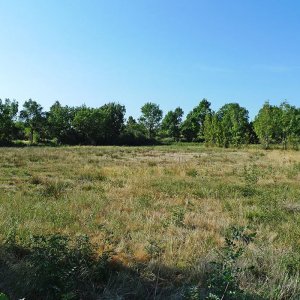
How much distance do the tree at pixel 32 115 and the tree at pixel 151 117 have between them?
30348 millimetres

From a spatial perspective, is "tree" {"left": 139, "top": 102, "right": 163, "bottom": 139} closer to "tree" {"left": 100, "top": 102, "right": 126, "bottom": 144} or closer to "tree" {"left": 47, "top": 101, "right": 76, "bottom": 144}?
"tree" {"left": 100, "top": 102, "right": 126, "bottom": 144}

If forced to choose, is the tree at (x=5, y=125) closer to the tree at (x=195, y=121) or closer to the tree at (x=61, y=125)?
the tree at (x=61, y=125)

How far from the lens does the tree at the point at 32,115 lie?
7188 centimetres

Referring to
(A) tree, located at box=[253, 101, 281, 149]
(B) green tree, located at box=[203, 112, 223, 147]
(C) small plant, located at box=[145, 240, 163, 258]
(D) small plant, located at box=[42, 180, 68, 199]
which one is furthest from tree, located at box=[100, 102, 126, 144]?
(C) small plant, located at box=[145, 240, 163, 258]

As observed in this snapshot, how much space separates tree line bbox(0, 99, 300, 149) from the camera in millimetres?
52969

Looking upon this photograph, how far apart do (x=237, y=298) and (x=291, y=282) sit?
2.83 feet

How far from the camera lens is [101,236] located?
20.5 feet

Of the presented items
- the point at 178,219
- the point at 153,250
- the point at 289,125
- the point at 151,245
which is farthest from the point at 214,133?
the point at 153,250

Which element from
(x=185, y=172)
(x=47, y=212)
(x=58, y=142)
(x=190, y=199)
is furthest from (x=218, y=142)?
(x=47, y=212)

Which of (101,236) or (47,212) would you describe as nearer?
(101,236)

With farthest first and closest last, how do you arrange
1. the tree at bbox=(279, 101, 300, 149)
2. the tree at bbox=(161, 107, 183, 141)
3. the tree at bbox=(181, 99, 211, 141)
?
the tree at bbox=(161, 107, 183, 141) → the tree at bbox=(181, 99, 211, 141) → the tree at bbox=(279, 101, 300, 149)

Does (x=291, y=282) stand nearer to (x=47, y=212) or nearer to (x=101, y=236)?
(x=101, y=236)

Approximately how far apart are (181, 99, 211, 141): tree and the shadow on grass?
8054cm

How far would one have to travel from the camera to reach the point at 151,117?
96.8m
